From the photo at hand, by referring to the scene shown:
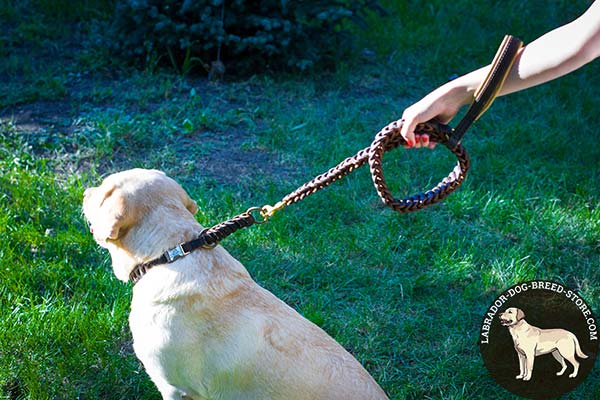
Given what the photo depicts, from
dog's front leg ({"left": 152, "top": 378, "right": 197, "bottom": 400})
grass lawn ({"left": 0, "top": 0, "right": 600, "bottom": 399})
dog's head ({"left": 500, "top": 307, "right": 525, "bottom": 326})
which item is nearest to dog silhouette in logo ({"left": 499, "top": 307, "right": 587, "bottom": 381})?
dog's head ({"left": 500, "top": 307, "right": 525, "bottom": 326})

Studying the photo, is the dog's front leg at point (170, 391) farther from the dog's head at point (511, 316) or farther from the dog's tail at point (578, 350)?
the dog's tail at point (578, 350)

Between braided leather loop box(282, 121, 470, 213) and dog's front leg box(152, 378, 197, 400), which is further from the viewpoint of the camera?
dog's front leg box(152, 378, 197, 400)

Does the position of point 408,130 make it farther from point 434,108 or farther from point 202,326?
point 202,326

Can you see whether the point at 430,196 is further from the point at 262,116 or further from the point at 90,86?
the point at 90,86

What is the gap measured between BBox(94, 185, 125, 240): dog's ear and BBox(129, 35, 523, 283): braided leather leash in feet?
0.64

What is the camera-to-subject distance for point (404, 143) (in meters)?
2.75

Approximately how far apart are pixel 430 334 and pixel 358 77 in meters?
3.63

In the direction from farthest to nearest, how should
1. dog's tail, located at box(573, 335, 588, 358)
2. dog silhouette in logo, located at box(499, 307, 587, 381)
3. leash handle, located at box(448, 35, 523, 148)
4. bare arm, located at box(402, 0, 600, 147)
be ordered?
dog's tail, located at box(573, 335, 588, 358)
dog silhouette in logo, located at box(499, 307, 587, 381)
leash handle, located at box(448, 35, 523, 148)
bare arm, located at box(402, 0, 600, 147)

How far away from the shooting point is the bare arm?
2443 millimetres

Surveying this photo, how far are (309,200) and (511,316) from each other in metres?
1.82

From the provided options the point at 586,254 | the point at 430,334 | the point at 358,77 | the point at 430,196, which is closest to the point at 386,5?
the point at 358,77

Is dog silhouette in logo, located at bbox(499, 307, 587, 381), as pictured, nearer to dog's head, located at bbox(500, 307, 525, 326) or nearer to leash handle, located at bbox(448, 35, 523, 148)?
Answer: dog's head, located at bbox(500, 307, 525, 326)

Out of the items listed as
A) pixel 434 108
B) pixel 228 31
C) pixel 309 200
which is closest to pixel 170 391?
pixel 434 108

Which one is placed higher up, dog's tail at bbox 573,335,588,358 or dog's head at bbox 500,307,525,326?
dog's head at bbox 500,307,525,326
